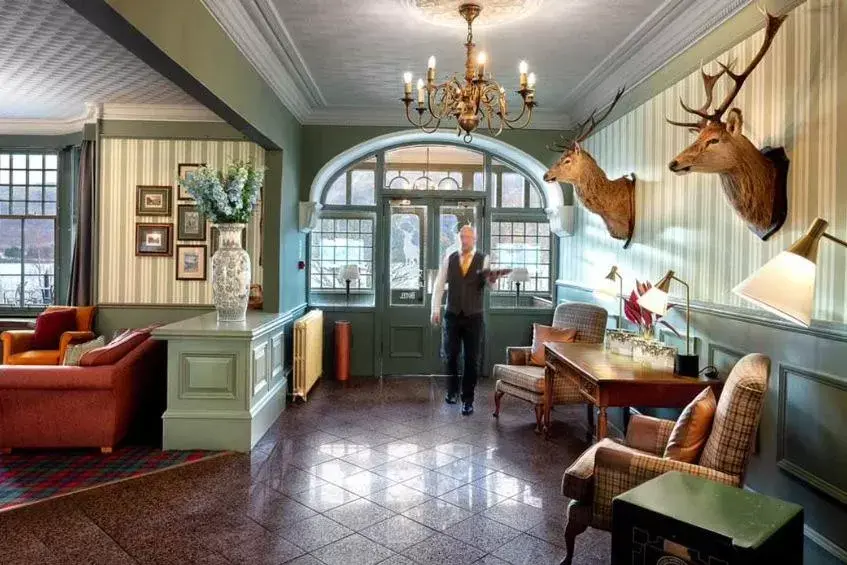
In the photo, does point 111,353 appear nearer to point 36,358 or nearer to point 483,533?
point 36,358

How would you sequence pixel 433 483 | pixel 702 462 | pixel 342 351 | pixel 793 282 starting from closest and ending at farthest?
pixel 793 282 < pixel 702 462 < pixel 433 483 < pixel 342 351

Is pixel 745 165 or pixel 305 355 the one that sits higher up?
pixel 745 165

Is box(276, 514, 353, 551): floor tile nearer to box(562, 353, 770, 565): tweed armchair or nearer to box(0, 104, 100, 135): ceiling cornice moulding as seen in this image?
box(562, 353, 770, 565): tweed armchair

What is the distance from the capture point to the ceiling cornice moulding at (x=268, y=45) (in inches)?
145

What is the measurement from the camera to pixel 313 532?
296cm

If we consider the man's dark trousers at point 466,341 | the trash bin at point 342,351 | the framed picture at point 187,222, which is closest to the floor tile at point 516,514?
the man's dark trousers at point 466,341

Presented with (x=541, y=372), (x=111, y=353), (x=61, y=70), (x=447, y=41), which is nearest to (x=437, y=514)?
(x=541, y=372)

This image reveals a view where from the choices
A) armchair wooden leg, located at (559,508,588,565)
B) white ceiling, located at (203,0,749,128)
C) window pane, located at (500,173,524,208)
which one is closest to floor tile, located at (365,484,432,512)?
armchair wooden leg, located at (559,508,588,565)

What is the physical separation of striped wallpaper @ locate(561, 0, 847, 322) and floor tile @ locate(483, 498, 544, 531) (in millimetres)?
1653

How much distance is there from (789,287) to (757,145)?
5.11ft

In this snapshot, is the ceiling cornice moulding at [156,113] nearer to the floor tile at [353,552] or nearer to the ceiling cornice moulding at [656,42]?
the ceiling cornice moulding at [656,42]

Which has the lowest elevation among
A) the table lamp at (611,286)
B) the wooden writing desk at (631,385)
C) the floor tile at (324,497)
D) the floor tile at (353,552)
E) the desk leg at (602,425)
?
the floor tile at (353,552)

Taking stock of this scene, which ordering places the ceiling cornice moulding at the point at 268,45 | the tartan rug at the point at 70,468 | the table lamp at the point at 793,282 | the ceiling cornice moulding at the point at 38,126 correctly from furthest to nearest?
1. the ceiling cornice moulding at the point at 38,126
2. the ceiling cornice moulding at the point at 268,45
3. the tartan rug at the point at 70,468
4. the table lamp at the point at 793,282

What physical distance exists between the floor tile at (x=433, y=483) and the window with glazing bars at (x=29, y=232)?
18.6 feet
